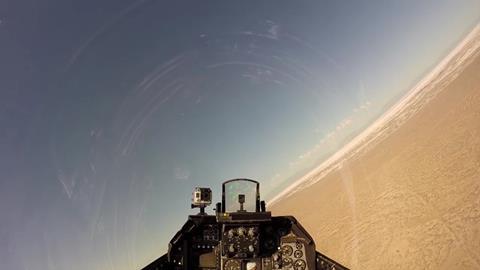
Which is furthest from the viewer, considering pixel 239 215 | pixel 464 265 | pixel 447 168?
pixel 447 168

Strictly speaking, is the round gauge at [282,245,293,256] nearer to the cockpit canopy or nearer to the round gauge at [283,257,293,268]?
the round gauge at [283,257,293,268]

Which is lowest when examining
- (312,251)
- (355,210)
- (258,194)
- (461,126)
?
(312,251)

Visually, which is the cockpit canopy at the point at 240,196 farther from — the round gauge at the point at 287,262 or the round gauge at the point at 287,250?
the round gauge at the point at 287,262

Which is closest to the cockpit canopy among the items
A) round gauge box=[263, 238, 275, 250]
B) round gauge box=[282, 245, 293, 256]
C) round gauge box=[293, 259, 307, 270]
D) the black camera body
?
the black camera body

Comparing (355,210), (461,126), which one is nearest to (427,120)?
(461,126)

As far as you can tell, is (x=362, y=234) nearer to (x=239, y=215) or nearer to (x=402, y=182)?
(x=402, y=182)

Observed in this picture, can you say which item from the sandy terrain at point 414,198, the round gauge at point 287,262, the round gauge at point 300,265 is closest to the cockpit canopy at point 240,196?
the round gauge at point 287,262
